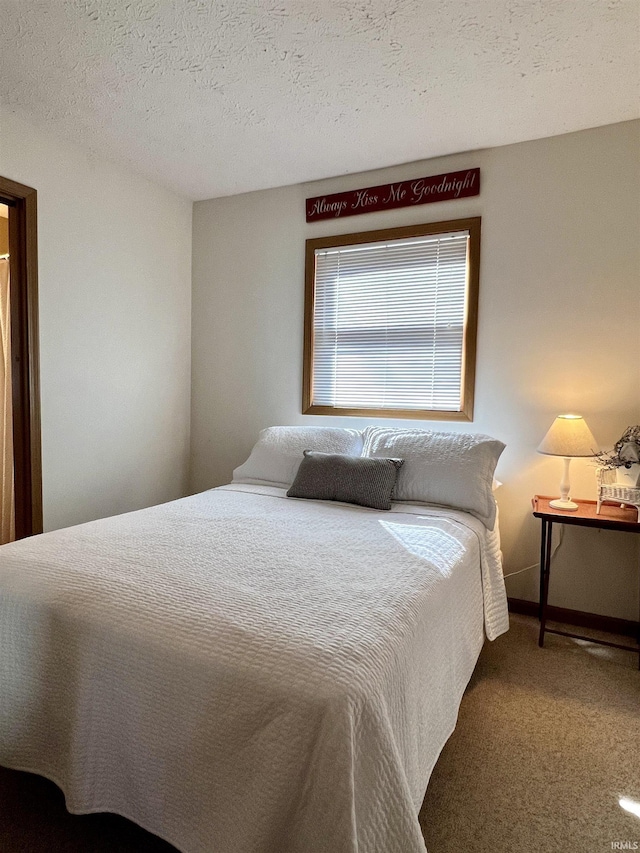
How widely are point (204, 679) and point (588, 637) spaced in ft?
7.08

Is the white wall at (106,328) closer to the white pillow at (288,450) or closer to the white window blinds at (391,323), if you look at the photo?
the white pillow at (288,450)

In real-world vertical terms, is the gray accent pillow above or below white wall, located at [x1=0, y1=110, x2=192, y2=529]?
below

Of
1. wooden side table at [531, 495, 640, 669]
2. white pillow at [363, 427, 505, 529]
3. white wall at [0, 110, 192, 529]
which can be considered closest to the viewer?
wooden side table at [531, 495, 640, 669]

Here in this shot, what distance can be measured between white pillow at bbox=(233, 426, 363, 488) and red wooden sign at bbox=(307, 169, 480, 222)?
4.57 ft

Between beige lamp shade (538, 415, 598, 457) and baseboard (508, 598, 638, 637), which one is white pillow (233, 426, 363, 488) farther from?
baseboard (508, 598, 638, 637)

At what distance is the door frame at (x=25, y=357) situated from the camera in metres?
2.55

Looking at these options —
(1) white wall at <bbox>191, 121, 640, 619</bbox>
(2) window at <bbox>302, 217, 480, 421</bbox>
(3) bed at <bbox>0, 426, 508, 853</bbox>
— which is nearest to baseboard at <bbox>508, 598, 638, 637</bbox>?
(1) white wall at <bbox>191, 121, 640, 619</bbox>

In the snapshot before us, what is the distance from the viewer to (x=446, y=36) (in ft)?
6.10

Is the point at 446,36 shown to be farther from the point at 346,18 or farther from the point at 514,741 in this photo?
the point at 514,741

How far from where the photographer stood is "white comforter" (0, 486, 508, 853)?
0.97 m

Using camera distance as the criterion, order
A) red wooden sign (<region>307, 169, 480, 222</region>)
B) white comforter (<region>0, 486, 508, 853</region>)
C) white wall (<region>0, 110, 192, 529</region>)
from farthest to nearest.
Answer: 1. red wooden sign (<region>307, 169, 480, 222</region>)
2. white wall (<region>0, 110, 192, 529</region>)
3. white comforter (<region>0, 486, 508, 853</region>)

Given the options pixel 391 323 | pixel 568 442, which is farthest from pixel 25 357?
pixel 568 442

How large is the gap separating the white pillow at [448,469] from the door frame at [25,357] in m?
1.84

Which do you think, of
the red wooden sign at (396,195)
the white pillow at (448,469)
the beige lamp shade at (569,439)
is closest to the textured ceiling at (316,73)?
the red wooden sign at (396,195)
